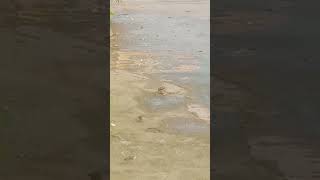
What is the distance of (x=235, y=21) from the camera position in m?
1.74

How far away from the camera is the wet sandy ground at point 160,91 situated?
1364 millimetres

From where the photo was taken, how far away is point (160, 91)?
5.34ft

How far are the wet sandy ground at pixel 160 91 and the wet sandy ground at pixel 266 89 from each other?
6cm

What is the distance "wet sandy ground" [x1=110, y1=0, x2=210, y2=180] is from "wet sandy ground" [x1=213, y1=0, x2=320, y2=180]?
60mm
